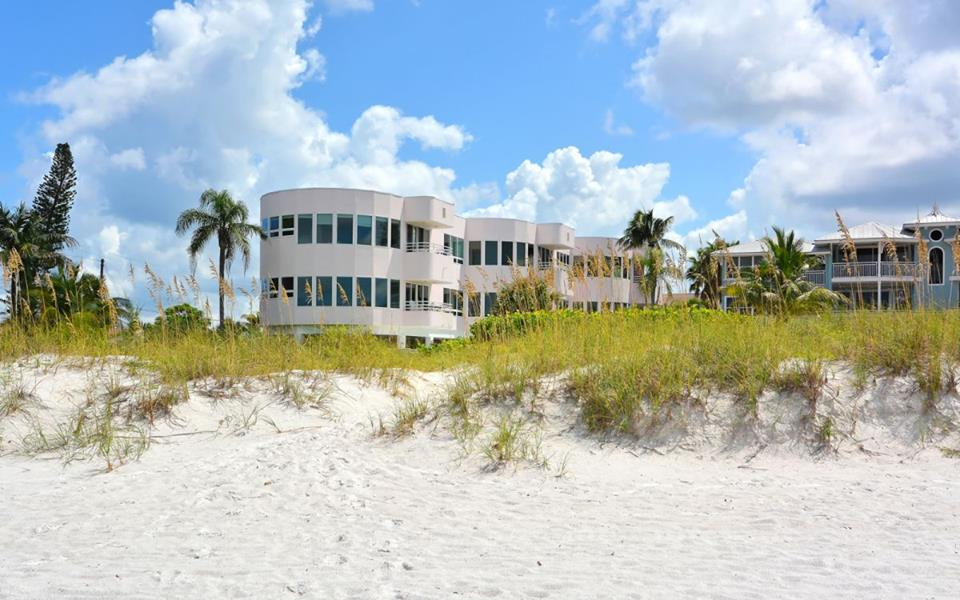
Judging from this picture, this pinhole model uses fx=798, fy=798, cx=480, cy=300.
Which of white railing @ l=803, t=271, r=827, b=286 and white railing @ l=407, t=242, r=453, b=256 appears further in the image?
white railing @ l=803, t=271, r=827, b=286

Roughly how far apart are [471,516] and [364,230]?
32379 millimetres

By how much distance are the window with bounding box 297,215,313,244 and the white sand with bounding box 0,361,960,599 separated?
2769 cm

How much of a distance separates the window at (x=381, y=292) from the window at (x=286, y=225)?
4.75 meters

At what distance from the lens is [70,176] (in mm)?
51375

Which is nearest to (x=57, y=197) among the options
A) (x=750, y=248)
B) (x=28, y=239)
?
(x=28, y=239)

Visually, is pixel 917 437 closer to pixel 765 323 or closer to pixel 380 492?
pixel 765 323

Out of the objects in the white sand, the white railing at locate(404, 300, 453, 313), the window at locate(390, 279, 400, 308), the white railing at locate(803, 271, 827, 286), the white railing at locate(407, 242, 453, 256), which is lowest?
the white sand

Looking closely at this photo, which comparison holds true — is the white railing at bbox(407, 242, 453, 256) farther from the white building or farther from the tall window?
the tall window

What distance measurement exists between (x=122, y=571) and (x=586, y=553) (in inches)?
120

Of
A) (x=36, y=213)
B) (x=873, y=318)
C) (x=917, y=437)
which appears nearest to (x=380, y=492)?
(x=917, y=437)

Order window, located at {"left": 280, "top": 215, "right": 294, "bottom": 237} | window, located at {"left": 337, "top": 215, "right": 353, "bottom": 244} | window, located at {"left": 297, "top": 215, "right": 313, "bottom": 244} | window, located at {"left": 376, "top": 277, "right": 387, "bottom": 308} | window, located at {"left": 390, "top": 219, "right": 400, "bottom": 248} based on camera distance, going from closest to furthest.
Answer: window, located at {"left": 297, "top": 215, "right": 313, "bottom": 244}
window, located at {"left": 337, "top": 215, "right": 353, "bottom": 244}
window, located at {"left": 280, "top": 215, "right": 294, "bottom": 237}
window, located at {"left": 376, "top": 277, "right": 387, "bottom": 308}
window, located at {"left": 390, "top": 219, "right": 400, "bottom": 248}

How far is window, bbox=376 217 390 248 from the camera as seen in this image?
3853 centimetres

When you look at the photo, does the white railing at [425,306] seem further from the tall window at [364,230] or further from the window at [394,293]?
the tall window at [364,230]

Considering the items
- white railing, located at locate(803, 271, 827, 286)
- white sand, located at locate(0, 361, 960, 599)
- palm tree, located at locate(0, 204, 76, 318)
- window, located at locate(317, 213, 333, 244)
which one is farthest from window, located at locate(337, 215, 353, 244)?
white railing, located at locate(803, 271, 827, 286)
